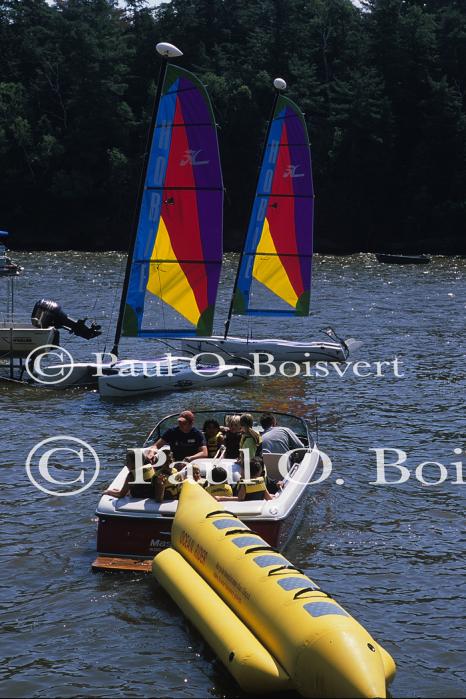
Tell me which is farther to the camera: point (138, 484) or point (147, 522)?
point (138, 484)

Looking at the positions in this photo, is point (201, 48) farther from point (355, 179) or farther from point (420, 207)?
point (420, 207)

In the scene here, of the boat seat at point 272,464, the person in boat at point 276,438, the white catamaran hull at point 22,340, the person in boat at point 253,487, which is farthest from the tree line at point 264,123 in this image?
the person in boat at point 253,487

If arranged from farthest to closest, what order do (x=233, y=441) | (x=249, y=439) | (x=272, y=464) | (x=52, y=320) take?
(x=52, y=320) → (x=272, y=464) → (x=233, y=441) → (x=249, y=439)

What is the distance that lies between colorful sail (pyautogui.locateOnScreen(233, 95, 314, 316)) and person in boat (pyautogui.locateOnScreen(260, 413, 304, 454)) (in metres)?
14.9

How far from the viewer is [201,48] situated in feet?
330

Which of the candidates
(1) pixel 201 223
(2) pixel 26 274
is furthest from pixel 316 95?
(1) pixel 201 223

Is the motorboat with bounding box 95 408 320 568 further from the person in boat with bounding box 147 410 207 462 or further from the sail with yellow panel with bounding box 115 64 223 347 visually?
the sail with yellow panel with bounding box 115 64 223 347

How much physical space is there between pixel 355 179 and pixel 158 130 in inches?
2645

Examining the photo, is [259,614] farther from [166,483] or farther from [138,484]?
[138,484]

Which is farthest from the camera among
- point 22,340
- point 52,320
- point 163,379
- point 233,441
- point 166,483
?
point 52,320

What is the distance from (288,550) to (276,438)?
7.49ft

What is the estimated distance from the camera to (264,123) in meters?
90.8

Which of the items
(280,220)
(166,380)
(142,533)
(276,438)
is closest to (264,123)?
(280,220)

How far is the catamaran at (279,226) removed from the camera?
3170 centimetres
